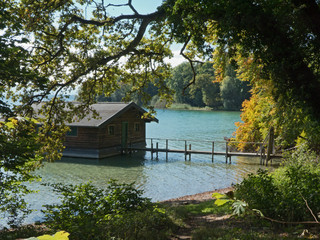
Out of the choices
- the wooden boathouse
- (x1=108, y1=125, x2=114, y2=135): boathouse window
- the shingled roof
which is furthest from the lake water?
the shingled roof

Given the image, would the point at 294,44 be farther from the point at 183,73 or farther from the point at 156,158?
the point at 183,73

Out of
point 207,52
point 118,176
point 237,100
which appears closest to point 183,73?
point 237,100

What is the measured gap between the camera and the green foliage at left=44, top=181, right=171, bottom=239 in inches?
270

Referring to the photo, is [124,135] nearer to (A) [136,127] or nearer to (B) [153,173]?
(A) [136,127]

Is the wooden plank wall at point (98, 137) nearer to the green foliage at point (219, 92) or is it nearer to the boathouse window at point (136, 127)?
the boathouse window at point (136, 127)

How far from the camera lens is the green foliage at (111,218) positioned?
270 inches

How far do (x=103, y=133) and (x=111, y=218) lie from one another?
914 inches

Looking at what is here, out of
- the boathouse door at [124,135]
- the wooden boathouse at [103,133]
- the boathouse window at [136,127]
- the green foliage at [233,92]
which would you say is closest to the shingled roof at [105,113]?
the wooden boathouse at [103,133]

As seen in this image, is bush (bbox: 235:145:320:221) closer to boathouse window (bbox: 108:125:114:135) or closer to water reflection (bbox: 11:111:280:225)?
water reflection (bbox: 11:111:280:225)

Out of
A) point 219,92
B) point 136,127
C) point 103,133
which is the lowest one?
point 103,133

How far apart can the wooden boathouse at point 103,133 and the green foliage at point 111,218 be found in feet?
65.6

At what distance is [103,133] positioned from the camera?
30.3 m

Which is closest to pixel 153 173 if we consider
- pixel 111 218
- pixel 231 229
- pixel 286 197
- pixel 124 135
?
pixel 124 135

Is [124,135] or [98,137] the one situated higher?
[98,137]
